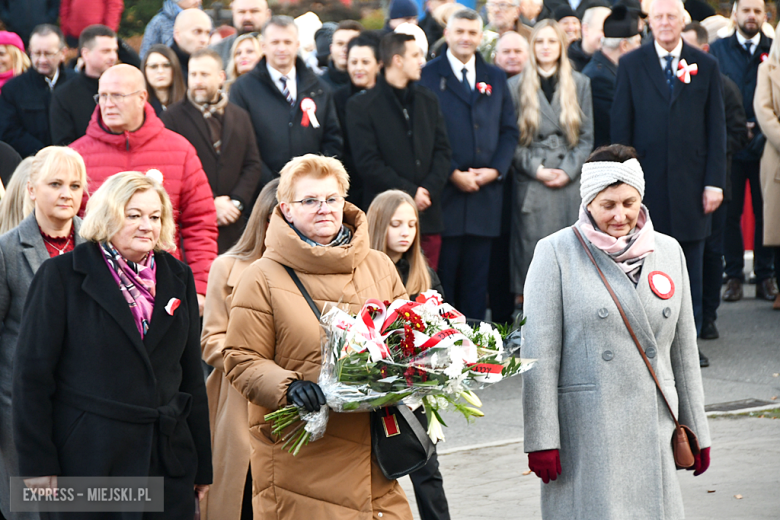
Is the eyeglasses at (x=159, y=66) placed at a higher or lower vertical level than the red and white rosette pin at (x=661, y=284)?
higher

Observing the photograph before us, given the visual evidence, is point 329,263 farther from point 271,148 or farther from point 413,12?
point 413,12

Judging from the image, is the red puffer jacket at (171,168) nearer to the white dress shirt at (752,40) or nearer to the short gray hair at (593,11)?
the short gray hair at (593,11)

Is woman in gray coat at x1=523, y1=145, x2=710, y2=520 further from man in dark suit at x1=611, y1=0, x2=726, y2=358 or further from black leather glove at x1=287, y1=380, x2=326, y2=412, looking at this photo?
man in dark suit at x1=611, y1=0, x2=726, y2=358

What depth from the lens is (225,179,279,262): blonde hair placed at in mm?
5219

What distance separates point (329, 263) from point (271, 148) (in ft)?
14.6

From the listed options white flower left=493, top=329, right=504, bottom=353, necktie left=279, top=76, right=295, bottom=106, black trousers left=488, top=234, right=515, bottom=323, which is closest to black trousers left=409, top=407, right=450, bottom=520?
white flower left=493, top=329, right=504, bottom=353

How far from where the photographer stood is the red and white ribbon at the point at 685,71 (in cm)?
875

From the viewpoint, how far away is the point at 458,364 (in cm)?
374

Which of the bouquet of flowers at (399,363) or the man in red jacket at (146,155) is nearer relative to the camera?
the bouquet of flowers at (399,363)

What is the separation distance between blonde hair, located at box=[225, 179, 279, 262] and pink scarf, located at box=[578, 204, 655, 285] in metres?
1.61

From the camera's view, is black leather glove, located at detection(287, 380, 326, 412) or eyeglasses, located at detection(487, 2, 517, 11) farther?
eyeglasses, located at detection(487, 2, 517, 11)

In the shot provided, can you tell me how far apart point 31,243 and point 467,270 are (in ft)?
15.4

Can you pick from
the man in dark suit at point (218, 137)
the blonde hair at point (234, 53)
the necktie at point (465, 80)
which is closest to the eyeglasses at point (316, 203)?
the man in dark suit at point (218, 137)

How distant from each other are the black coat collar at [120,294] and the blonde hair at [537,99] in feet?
17.9
